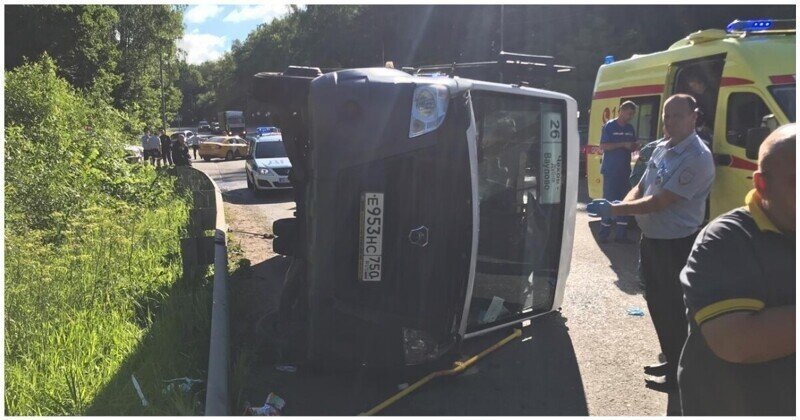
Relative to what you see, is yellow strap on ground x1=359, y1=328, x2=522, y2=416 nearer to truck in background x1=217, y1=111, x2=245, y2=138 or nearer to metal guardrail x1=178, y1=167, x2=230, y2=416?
metal guardrail x1=178, y1=167, x2=230, y2=416

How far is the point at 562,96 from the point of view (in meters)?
4.55

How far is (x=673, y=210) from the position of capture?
375 cm

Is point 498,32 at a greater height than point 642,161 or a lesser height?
greater

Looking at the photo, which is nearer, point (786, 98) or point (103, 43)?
point (786, 98)

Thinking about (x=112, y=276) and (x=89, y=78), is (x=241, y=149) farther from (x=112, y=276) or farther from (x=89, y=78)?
(x=112, y=276)

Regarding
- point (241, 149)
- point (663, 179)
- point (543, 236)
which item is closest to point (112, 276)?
point (543, 236)

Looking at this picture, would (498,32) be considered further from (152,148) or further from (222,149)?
(222,149)

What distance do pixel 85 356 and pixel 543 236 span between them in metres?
3.40

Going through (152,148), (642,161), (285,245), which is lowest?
(285,245)

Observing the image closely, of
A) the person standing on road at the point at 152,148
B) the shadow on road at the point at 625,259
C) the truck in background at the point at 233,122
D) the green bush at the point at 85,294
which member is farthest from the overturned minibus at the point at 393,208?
the truck in background at the point at 233,122

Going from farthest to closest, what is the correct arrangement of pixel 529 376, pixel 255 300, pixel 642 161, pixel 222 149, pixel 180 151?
1. pixel 222 149
2. pixel 180 151
3. pixel 642 161
4. pixel 255 300
5. pixel 529 376

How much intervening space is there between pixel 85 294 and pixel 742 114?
6.86 metres

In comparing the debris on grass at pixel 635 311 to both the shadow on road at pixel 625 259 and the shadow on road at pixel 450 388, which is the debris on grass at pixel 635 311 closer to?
the shadow on road at pixel 625 259

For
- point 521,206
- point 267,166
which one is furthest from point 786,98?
point 267,166
